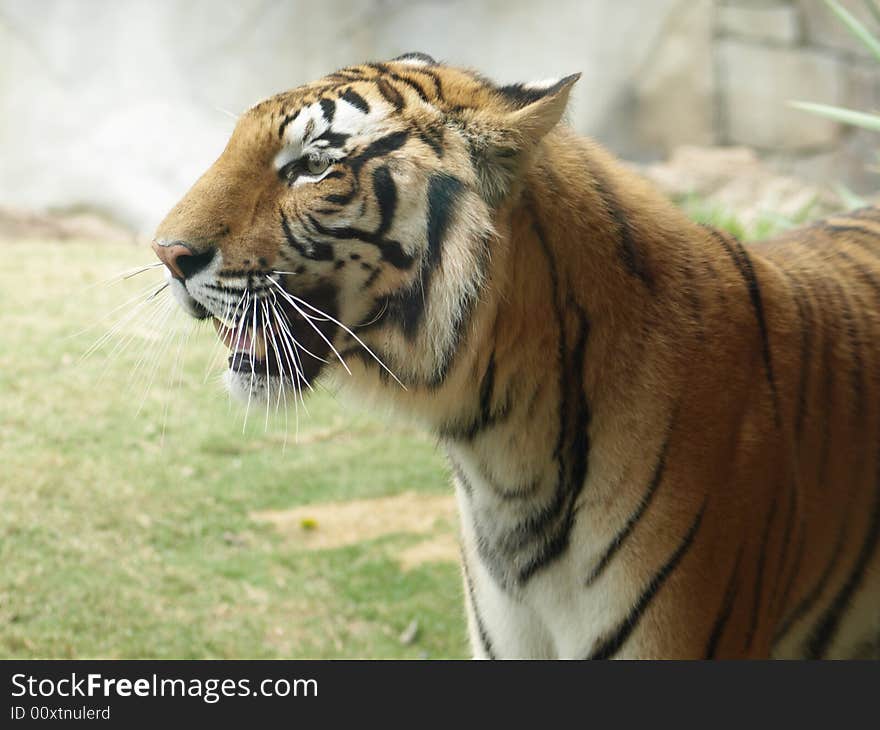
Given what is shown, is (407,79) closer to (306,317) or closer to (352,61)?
(306,317)

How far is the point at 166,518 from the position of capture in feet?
9.98

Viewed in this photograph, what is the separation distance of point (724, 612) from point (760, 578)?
3.9 inches


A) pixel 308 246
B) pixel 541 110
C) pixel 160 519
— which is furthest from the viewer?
pixel 160 519

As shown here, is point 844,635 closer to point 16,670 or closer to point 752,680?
point 752,680

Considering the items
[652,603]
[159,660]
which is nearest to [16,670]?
[159,660]

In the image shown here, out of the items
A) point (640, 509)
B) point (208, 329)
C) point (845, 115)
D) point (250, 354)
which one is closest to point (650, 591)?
point (640, 509)

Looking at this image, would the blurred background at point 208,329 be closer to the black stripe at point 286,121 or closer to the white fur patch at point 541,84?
the white fur patch at point 541,84

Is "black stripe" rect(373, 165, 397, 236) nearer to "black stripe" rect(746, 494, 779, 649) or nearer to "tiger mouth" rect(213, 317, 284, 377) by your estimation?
"tiger mouth" rect(213, 317, 284, 377)

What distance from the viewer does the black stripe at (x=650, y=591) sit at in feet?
5.84

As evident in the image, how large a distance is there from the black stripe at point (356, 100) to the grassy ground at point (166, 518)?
2.58 feet

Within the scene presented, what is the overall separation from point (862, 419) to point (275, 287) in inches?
42.7

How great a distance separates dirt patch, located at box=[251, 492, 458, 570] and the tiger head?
59.7 inches

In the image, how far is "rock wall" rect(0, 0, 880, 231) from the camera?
213 inches

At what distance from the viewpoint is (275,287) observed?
1.73 m
